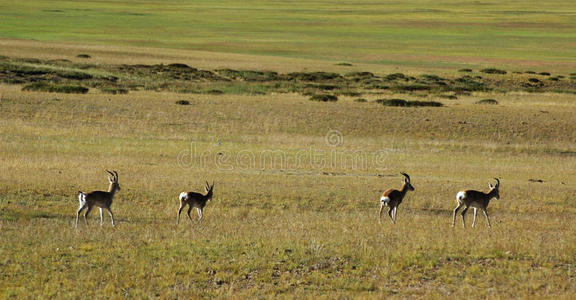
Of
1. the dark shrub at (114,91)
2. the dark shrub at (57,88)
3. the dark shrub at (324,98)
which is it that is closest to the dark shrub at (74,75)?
the dark shrub at (114,91)

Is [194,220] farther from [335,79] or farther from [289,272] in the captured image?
[335,79]

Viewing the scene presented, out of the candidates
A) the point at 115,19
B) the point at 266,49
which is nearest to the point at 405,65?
the point at 266,49

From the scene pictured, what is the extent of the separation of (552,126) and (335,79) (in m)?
29.5

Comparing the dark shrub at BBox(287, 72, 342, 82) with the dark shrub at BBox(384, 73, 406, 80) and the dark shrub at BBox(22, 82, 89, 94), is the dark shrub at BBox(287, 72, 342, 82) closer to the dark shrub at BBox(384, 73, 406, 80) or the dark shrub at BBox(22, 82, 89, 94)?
the dark shrub at BBox(384, 73, 406, 80)

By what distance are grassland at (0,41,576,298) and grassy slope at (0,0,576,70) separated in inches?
1995

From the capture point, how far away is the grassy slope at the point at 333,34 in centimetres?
10575

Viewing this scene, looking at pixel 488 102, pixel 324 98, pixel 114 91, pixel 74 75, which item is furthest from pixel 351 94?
pixel 74 75

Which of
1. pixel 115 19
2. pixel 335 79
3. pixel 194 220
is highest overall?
pixel 115 19

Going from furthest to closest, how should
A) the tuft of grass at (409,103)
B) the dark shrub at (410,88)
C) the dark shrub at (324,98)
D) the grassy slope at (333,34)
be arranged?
the grassy slope at (333,34)
the dark shrub at (410,88)
the dark shrub at (324,98)
the tuft of grass at (409,103)

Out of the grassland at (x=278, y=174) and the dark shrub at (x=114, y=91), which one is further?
the dark shrub at (x=114, y=91)

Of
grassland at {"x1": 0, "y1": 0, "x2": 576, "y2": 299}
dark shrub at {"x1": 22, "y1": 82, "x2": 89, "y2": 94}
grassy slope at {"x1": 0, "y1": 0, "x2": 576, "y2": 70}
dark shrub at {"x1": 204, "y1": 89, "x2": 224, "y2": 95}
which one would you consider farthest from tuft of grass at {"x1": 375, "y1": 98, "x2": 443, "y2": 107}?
grassy slope at {"x1": 0, "y1": 0, "x2": 576, "y2": 70}

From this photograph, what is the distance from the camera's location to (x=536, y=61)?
97438mm

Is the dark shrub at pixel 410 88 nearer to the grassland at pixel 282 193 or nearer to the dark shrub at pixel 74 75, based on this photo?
the grassland at pixel 282 193

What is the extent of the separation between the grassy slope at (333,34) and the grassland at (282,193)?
50670 millimetres
